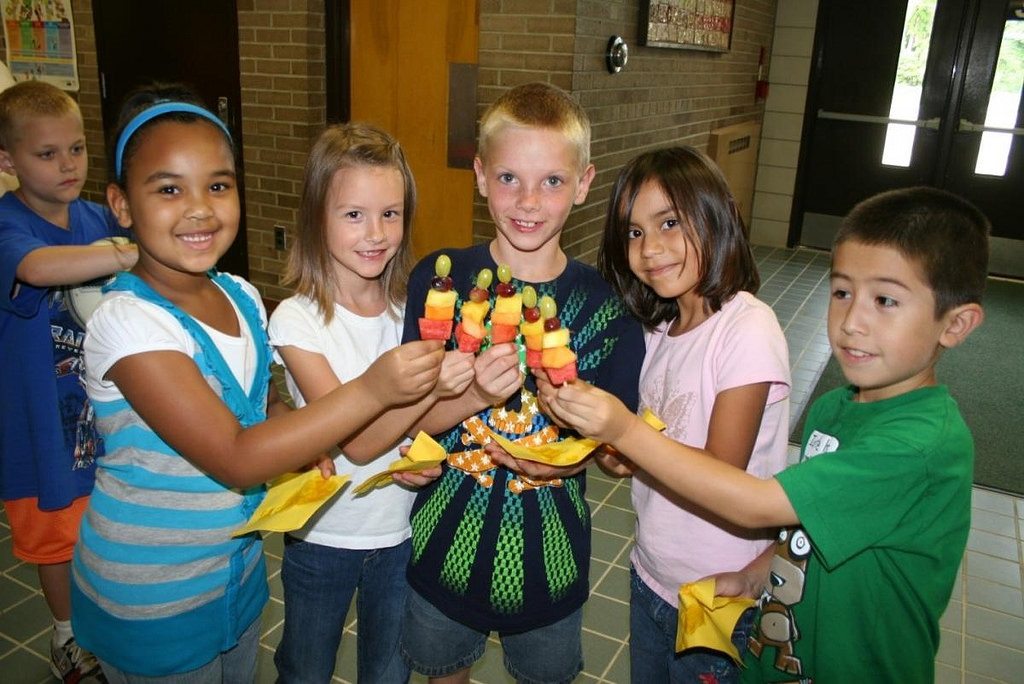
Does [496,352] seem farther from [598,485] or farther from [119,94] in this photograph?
[119,94]

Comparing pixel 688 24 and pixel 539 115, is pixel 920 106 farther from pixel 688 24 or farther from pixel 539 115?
pixel 539 115

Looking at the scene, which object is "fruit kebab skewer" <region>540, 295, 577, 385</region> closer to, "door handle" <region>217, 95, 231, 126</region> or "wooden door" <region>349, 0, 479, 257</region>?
"wooden door" <region>349, 0, 479, 257</region>

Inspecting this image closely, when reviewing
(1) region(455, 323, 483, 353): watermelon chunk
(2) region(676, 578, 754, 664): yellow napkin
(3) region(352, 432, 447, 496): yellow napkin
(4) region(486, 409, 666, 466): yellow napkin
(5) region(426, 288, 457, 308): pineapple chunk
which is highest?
(5) region(426, 288, 457, 308): pineapple chunk

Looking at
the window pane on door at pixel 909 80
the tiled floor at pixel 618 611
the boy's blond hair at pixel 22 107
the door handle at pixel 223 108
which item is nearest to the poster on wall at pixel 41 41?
the door handle at pixel 223 108

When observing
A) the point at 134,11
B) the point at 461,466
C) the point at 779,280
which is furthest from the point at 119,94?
the point at 779,280

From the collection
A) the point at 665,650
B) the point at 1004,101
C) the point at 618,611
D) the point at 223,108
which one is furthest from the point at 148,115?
the point at 1004,101

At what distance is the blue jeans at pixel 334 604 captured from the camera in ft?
5.77

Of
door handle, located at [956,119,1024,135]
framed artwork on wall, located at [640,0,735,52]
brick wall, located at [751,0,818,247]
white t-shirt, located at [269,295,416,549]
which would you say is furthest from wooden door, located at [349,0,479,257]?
door handle, located at [956,119,1024,135]

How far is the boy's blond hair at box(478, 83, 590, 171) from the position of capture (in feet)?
5.51

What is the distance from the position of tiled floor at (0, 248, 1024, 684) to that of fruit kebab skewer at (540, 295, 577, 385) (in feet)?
5.08

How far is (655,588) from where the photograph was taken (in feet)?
5.67

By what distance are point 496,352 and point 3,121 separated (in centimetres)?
178

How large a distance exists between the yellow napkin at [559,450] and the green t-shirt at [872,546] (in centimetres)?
33

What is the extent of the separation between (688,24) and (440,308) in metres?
5.68
